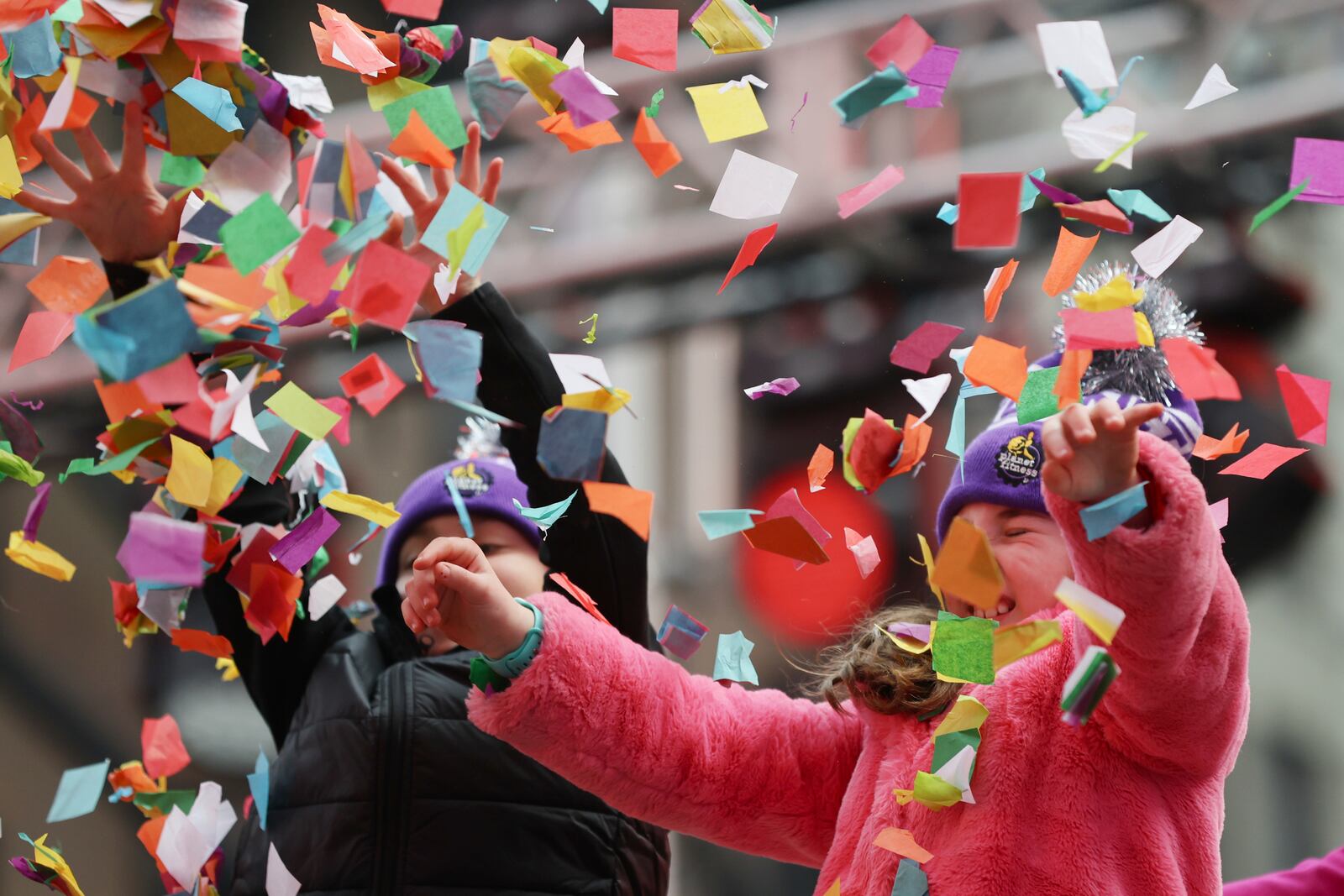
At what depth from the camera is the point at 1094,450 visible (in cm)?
67

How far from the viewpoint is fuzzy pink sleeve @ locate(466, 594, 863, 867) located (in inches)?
32.2

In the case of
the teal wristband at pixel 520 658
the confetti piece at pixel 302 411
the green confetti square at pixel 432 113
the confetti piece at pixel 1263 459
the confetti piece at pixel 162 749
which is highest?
the green confetti square at pixel 432 113

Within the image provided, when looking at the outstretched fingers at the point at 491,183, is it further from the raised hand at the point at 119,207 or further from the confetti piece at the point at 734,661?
the confetti piece at the point at 734,661

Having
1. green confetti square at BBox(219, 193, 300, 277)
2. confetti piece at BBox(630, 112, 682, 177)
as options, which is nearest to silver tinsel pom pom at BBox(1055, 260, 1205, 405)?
confetti piece at BBox(630, 112, 682, 177)

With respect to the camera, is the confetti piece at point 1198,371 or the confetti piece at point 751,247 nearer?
the confetti piece at point 1198,371

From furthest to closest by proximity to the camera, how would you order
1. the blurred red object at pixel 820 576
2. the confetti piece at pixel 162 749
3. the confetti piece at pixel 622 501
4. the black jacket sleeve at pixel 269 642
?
1. the blurred red object at pixel 820 576
2. the confetti piece at pixel 162 749
3. the black jacket sleeve at pixel 269 642
4. the confetti piece at pixel 622 501

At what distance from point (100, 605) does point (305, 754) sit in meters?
1.37

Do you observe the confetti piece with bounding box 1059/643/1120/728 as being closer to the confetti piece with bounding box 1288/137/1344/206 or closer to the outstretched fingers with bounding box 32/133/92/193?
the confetti piece with bounding box 1288/137/1344/206

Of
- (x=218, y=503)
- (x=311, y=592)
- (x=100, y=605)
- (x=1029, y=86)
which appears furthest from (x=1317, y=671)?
(x=100, y=605)

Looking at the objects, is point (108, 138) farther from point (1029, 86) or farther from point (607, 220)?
point (1029, 86)

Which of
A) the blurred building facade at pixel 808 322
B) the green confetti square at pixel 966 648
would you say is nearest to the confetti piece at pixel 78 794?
the blurred building facade at pixel 808 322

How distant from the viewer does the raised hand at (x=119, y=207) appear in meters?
0.93

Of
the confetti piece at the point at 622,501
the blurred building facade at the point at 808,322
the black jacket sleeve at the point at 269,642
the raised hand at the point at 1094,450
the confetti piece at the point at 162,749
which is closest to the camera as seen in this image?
the raised hand at the point at 1094,450

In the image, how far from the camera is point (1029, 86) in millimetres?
2172
